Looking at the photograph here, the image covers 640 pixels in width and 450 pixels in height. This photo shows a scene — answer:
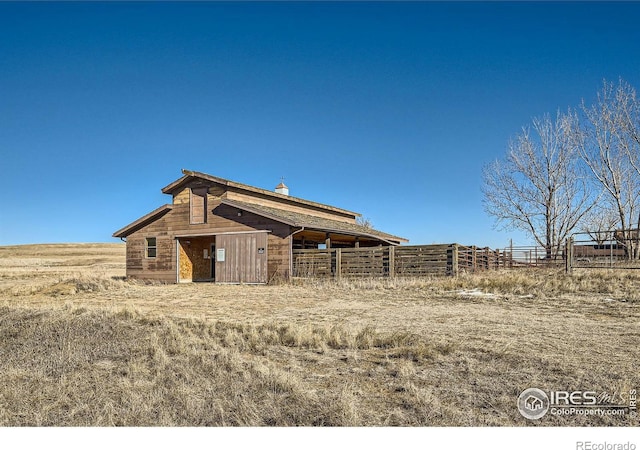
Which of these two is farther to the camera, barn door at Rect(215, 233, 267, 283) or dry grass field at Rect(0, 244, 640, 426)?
barn door at Rect(215, 233, 267, 283)

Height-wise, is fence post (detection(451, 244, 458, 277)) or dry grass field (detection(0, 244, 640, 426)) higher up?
fence post (detection(451, 244, 458, 277))

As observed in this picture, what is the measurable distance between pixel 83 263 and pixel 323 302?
146ft

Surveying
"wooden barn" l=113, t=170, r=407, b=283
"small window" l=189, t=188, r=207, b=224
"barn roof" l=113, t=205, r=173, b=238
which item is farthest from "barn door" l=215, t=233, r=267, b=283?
"barn roof" l=113, t=205, r=173, b=238

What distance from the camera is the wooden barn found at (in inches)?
840

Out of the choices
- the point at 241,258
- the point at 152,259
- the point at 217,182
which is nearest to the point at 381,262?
the point at 241,258

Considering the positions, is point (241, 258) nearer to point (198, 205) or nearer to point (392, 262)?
point (198, 205)

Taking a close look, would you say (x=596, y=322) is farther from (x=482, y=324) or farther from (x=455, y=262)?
(x=455, y=262)

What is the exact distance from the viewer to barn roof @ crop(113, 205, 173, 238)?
2411cm

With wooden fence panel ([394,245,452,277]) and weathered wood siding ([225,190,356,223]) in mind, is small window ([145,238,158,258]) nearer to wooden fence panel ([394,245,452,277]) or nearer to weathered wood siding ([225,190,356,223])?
weathered wood siding ([225,190,356,223])

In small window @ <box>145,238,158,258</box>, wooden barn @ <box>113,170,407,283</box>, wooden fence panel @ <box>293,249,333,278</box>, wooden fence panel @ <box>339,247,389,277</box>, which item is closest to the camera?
wooden fence panel @ <box>339,247,389,277</box>

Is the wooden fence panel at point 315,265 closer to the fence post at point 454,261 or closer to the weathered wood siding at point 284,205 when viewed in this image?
the weathered wood siding at point 284,205

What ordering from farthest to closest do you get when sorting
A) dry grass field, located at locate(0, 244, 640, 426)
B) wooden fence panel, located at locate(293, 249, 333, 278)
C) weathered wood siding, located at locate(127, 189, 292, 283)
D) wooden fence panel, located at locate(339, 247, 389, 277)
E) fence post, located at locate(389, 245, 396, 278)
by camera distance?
weathered wood siding, located at locate(127, 189, 292, 283) → wooden fence panel, located at locate(293, 249, 333, 278) → wooden fence panel, located at locate(339, 247, 389, 277) → fence post, located at locate(389, 245, 396, 278) → dry grass field, located at locate(0, 244, 640, 426)

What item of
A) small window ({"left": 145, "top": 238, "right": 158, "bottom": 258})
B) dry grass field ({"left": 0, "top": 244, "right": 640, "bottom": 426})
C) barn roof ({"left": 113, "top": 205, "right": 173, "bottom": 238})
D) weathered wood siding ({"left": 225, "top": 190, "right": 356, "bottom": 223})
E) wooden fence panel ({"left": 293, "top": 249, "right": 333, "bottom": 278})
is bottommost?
dry grass field ({"left": 0, "top": 244, "right": 640, "bottom": 426})
